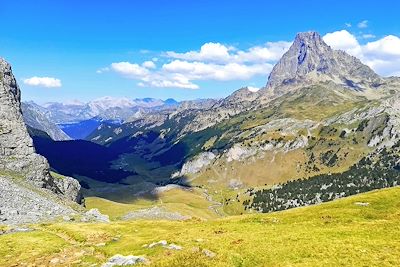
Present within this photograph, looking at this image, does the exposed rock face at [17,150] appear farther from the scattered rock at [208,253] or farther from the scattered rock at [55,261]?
Result: the scattered rock at [208,253]

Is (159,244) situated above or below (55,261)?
above

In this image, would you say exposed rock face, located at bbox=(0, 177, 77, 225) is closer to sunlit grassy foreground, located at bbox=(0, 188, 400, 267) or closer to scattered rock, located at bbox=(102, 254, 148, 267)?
sunlit grassy foreground, located at bbox=(0, 188, 400, 267)

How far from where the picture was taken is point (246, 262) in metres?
42.6

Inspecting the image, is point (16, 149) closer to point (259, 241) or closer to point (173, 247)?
point (173, 247)

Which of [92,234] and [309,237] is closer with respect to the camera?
[309,237]

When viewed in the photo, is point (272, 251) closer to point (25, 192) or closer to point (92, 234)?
point (92, 234)

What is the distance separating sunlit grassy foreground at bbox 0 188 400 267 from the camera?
42188 mm

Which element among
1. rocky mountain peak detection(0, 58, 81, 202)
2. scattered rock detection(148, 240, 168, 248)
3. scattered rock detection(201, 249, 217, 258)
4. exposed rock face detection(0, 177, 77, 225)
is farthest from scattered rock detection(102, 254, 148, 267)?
rocky mountain peak detection(0, 58, 81, 202)

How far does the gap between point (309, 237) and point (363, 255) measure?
9.57 meters

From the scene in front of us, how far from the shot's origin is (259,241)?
5075 cm

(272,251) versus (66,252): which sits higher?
(272,251)

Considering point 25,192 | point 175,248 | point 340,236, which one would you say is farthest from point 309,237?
point 25,192

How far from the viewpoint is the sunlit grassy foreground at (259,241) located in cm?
4219

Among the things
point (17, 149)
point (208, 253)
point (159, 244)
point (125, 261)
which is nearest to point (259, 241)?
point (208, 253)
